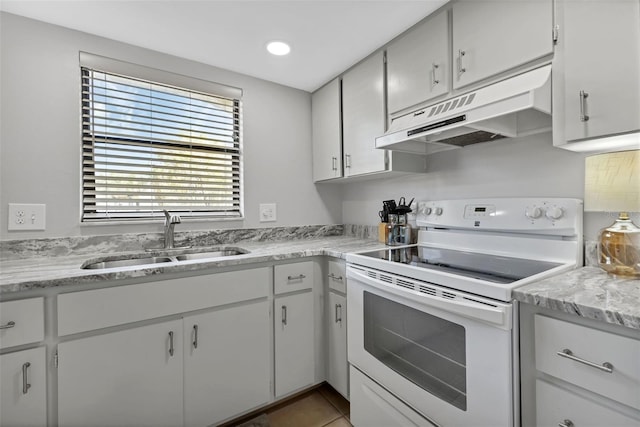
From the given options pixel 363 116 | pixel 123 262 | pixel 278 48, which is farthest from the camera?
pixel 363 116

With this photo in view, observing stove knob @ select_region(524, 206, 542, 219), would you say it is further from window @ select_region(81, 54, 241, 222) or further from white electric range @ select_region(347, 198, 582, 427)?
window @ select_region(81, 54, 241, 222)

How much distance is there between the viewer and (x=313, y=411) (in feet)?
5.75

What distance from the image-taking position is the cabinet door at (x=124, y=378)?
120 centimetres

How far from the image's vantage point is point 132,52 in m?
1.85

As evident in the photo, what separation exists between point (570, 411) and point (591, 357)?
0.60 ft

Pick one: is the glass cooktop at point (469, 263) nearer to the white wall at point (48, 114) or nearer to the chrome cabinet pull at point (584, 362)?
the chrome cabinet pull at point (584, 362)

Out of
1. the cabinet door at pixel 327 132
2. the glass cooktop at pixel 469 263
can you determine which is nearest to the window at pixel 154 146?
the cabinet door at pixel 327 132

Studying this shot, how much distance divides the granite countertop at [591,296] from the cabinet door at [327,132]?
1.48m

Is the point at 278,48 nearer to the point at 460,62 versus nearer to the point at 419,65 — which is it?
the point at 419,65

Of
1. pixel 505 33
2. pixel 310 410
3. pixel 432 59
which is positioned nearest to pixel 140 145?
pixel 432 59

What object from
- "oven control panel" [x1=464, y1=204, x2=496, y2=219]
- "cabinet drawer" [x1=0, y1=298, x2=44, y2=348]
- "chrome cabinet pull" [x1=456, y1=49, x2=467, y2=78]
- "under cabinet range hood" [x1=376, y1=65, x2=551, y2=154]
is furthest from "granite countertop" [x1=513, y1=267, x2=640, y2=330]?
"cabinet drawer" [x1=0, y1=298, x2=44, y2=348]

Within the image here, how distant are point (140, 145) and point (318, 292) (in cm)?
147

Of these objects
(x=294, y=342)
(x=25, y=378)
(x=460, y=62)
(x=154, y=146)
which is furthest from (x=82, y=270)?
(x=460, y=62)

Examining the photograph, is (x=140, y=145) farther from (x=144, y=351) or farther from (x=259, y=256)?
(x=144, y=351)
